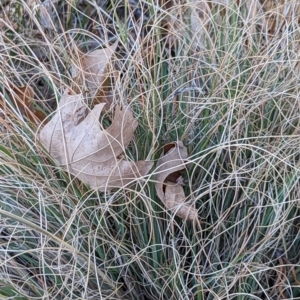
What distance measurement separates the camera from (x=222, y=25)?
3.40 ft

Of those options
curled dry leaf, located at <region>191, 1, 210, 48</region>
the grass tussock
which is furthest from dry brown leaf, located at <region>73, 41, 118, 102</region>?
curled dry leaf, located at <region>191, 1, 210, 48</region>

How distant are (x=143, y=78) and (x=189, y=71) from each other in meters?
0.09

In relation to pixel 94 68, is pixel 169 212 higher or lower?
lower

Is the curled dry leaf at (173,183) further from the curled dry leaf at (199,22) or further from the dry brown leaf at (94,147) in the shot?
the curled dry leaf at (199,22)

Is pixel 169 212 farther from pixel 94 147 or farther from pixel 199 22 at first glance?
pixel 199 22

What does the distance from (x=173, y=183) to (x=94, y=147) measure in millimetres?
146

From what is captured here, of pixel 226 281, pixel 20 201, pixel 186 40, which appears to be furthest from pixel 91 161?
pixel 186 40

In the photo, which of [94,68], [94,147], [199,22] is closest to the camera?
[94,147]

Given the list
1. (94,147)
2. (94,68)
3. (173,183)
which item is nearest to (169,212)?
(173,183)

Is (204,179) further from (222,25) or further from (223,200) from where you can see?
(222,25)

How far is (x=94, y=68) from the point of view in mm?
971

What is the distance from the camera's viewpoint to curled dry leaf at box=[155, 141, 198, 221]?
A: 82 cm

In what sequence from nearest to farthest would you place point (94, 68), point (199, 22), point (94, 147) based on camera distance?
1. point (94, 147)
2. point (94, 68)
3. point (199, 22)

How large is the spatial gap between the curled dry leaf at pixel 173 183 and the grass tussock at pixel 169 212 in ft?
0.05
